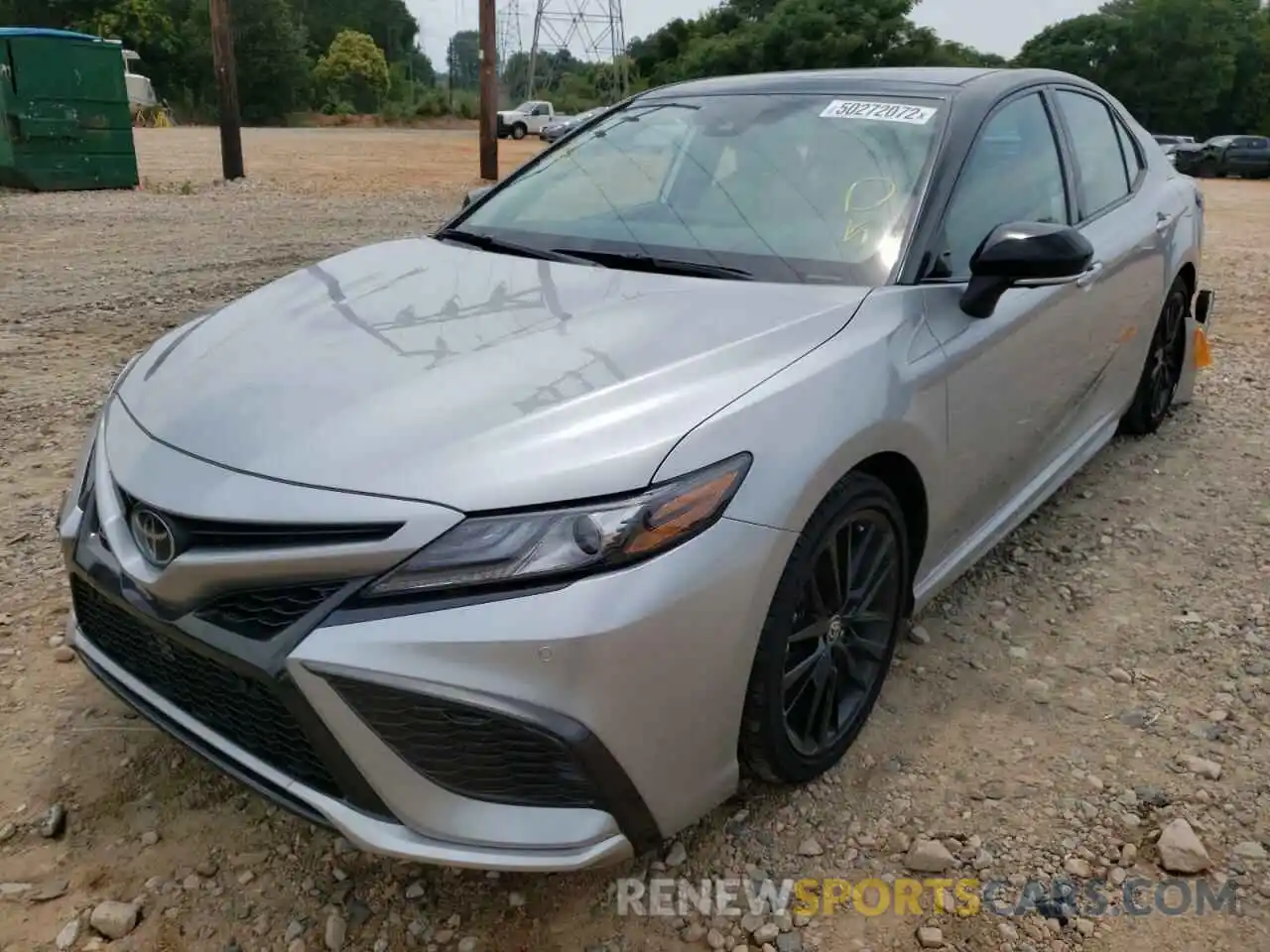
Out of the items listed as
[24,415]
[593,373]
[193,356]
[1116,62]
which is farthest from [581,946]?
[1116,62]

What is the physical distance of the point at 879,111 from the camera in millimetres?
2854

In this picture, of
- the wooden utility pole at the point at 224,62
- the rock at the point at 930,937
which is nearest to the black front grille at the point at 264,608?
the rock at the point at 930,937

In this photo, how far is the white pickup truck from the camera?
45.5 meters

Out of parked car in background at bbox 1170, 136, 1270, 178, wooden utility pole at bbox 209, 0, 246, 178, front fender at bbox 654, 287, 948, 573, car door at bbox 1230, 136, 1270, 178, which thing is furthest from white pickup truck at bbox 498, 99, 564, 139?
front fender at bbox 654, 287, 948, 573

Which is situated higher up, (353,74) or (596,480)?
(353,74)

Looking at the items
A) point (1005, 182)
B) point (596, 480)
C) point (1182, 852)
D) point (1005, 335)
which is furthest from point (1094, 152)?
point (596, 480)

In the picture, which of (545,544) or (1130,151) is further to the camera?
(1130,151)

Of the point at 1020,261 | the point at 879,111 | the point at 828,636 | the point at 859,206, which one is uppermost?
the point at 879,111

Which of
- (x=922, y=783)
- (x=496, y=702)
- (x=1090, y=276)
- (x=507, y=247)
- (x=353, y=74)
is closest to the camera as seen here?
(x=496, y=702)

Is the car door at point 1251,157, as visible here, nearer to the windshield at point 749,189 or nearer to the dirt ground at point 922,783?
the dirt ground at point 922,783

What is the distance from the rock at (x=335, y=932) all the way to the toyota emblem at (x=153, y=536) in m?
0.74

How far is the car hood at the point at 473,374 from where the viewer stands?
1.73 meters

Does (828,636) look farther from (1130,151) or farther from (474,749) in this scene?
(1130,151)

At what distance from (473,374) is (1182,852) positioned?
1716 mm
